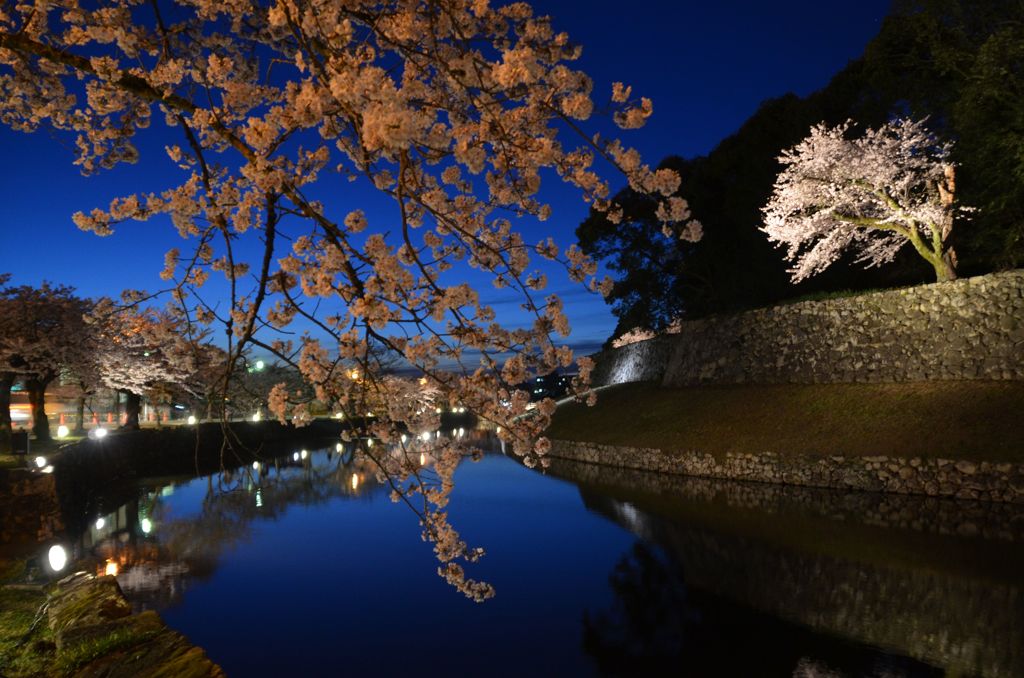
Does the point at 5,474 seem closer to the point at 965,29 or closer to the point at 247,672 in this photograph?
the point at 247,672

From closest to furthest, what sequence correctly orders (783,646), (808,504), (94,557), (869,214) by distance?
1. (783,646)
2. (94,557)
3. (808,504)
4. (869,214)

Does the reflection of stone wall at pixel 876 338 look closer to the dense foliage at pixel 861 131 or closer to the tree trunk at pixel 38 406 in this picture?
the dense foliage at pixel 861 131

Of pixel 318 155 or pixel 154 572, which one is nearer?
pixel 318 155

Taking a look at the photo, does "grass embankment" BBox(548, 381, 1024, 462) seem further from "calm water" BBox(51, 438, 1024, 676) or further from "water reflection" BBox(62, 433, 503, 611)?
"water reflection" BBox(62, 433, 503, 611)

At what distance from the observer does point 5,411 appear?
68.9ft

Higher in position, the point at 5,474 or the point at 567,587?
the point at 5,474

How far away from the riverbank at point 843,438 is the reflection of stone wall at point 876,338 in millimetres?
555

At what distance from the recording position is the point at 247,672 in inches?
285

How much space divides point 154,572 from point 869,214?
2187 centimetres

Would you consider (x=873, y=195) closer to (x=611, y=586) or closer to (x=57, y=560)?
(x=611, y=586)

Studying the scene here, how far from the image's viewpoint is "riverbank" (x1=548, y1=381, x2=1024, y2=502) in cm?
1432

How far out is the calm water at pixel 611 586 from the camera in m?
6.92

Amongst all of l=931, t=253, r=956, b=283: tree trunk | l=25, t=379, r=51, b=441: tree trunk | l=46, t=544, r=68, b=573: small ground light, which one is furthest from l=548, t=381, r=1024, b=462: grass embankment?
l=25, t=379, r=51, b=441: tree trunk

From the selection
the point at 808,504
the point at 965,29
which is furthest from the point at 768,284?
the point at 808,504
